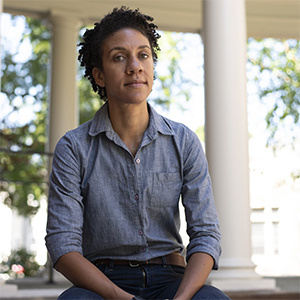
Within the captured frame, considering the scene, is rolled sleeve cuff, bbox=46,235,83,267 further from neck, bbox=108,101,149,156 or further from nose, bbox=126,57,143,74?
nose, bbox=126,57,143,74

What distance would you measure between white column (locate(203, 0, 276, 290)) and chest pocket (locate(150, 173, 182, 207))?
4508 millimetres

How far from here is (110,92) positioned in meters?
3.56

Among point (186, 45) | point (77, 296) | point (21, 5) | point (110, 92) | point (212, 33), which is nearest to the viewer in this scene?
point (77, 296)

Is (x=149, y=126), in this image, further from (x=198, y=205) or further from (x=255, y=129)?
(x=255, y=129)

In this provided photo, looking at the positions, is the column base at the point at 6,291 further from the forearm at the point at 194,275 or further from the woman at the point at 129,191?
the forearm at the point at 194,275

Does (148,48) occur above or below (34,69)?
below

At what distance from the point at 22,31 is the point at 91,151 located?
18.6 meters

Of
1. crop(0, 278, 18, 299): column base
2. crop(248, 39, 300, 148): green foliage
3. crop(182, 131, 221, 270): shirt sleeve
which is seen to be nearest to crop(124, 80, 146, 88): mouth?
crop(182, 131, 221, 270): shirt sleeve

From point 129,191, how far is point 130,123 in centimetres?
47

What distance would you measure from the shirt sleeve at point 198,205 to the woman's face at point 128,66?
0.46 metres

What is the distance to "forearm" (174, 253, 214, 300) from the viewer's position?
3.05 meters

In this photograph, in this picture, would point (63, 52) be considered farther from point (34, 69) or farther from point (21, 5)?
point (34, 69)

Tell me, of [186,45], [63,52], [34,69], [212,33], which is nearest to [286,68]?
[186,45]

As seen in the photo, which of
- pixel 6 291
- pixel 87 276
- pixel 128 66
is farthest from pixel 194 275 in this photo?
pixel 6 291
